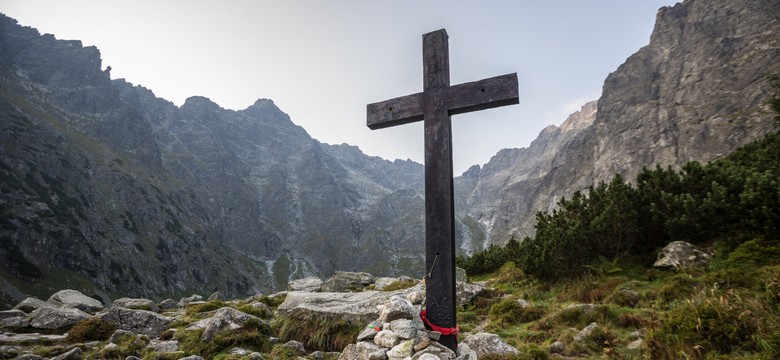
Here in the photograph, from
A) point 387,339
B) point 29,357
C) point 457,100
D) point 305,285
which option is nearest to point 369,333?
point 387,339

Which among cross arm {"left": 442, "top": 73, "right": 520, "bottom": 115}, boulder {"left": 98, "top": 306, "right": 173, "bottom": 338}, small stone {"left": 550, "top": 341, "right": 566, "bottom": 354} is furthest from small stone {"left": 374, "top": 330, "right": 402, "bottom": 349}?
boulder {"left": 98, "top": 306, "right": 173, "bottom": 338}

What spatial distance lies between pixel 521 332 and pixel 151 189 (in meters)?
157

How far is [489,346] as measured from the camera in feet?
23.4

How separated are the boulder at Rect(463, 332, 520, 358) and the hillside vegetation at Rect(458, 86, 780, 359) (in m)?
0.37

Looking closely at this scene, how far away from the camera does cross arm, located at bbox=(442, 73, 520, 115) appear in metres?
5.43

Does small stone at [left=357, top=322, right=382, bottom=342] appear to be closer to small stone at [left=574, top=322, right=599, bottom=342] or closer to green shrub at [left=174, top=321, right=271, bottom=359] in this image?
green shrub at [left=174, top=321, right=271, bottom=359]

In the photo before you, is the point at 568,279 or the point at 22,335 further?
the point at 568,279

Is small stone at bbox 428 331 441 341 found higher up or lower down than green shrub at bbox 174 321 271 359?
higher up

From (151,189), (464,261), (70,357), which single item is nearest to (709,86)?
(464,261)

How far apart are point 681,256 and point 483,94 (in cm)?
837

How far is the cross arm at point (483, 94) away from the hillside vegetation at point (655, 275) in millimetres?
4476

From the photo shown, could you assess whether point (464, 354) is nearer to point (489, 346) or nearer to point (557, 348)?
point (489, 346)

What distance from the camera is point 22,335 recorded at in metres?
9.39

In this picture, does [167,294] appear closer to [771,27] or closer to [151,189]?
[151,189]
